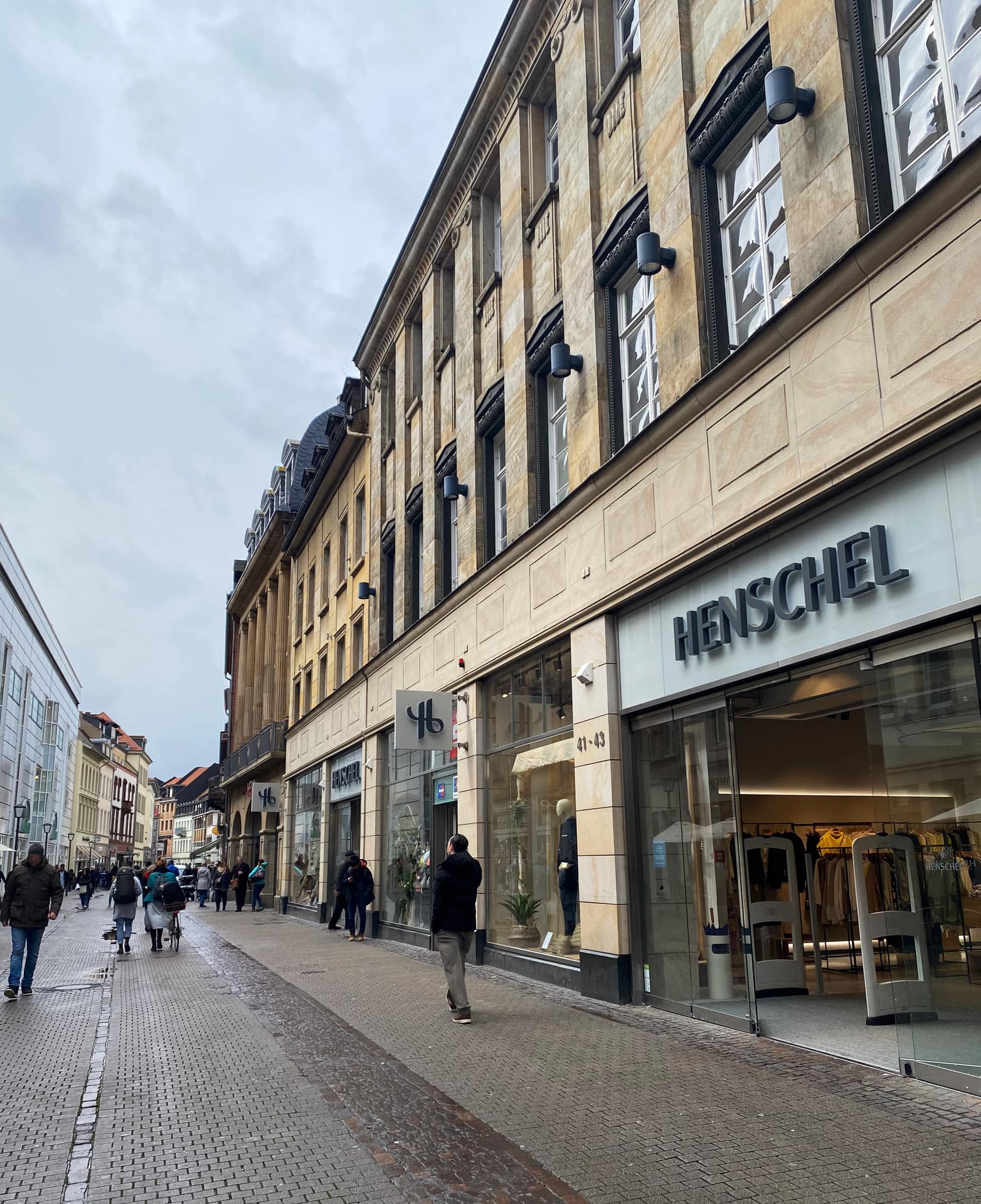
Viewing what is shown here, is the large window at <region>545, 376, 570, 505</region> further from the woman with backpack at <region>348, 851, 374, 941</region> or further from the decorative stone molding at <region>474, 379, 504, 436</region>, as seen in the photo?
the woman with backpack at <region>348, 851, 374, 941</region>

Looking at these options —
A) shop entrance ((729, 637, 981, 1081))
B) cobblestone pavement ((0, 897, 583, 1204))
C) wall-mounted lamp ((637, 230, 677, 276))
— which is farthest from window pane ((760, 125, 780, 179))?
cobblestone pavement ((0, 897, 583, 1204))

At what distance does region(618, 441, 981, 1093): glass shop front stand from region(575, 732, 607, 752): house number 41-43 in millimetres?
356

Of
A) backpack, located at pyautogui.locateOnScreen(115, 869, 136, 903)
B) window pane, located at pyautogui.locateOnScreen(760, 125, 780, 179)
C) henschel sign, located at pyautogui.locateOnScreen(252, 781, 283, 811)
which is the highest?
window pane, located at pyautogui.locateOnScreen(760, 125, 780, 179)

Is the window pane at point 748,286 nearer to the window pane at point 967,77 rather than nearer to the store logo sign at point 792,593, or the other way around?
the window pane at point 967,77

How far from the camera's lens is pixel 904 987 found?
668cm

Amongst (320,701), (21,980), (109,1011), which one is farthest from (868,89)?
(320,701)

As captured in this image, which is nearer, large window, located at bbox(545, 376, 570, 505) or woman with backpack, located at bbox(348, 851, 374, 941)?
large window, located at bbox(545, 376, 570, 505)

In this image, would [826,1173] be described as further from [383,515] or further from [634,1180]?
[383,515]

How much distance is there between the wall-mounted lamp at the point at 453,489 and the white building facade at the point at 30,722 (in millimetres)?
25641

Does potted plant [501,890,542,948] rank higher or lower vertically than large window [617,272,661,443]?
lower

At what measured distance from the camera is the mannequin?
11.9 metres

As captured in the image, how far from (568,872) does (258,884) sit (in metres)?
Answer: 23.0

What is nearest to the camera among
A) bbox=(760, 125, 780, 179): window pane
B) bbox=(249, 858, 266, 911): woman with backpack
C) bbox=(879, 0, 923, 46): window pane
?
bbox=(879, 0, 923, 46): window pane

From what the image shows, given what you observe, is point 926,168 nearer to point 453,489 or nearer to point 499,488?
point 499,488
